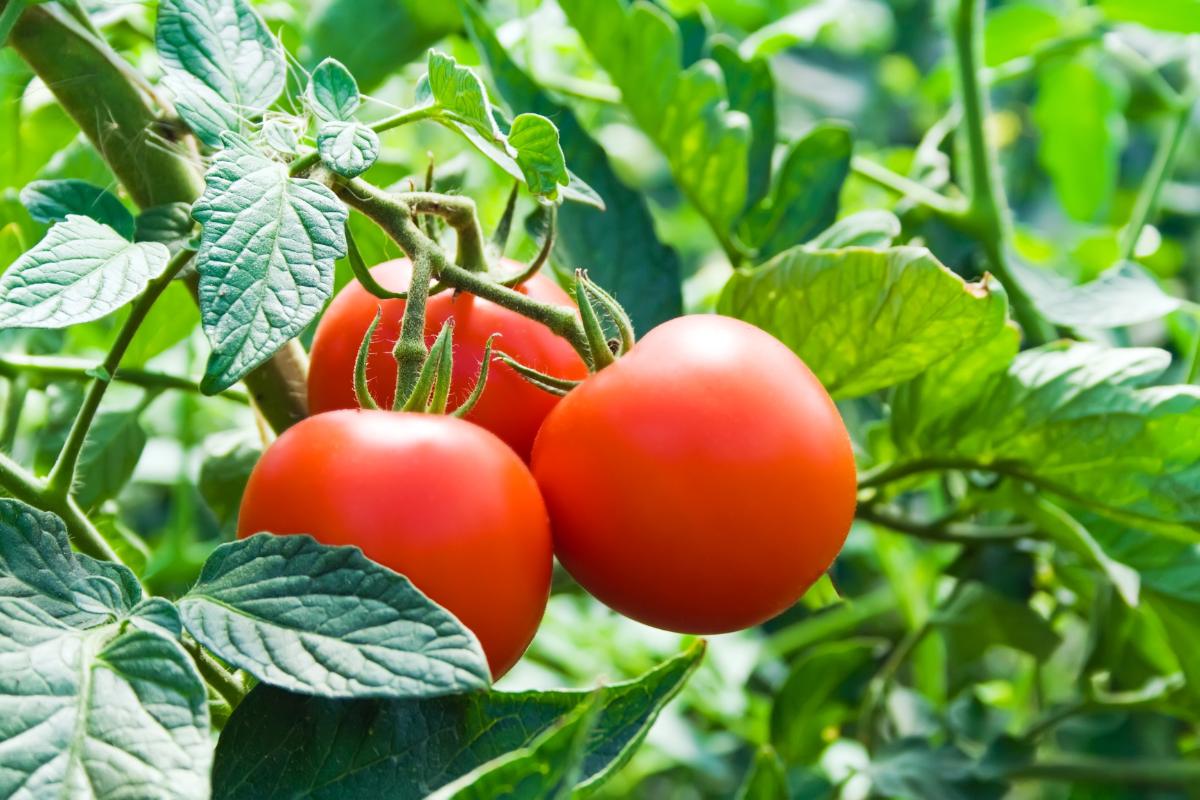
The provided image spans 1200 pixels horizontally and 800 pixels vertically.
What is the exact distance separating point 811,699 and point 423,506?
474mm

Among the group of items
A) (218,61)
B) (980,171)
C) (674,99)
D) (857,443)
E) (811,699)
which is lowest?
(811,699)

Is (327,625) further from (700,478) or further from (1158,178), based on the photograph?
(1158,178)

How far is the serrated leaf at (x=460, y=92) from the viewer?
0.41 meters

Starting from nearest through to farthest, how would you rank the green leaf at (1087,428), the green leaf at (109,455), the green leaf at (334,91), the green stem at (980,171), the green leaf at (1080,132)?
the green leaf at (334,91) < the green leaf at (1087,428) < the green leaf at (109,455) < the green stem at (980,171) < the green leaf at (1080,132)

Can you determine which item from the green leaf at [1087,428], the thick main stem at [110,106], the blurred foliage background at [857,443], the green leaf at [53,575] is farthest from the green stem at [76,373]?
the green leaf at [1087,428]

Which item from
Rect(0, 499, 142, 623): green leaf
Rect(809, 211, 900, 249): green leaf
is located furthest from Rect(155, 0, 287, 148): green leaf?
Rect(809, 211, 900, 249): green leaf

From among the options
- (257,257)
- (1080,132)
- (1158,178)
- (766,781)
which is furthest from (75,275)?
(1080,132)

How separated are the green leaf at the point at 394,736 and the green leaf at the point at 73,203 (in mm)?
176

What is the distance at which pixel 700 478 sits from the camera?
1.41ft

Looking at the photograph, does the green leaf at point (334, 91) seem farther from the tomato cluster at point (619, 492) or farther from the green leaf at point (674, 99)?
the green leaf at point (674, 99)

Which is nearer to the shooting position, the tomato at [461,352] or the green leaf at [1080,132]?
the tomato at [461,352]

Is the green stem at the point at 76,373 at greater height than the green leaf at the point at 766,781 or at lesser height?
greater

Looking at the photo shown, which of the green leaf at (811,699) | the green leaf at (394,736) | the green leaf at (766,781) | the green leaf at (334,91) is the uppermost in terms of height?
the green leaf at (334,91)

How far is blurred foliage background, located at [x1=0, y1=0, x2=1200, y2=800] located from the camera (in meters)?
0.70
